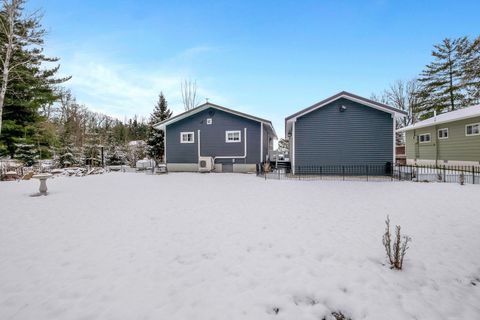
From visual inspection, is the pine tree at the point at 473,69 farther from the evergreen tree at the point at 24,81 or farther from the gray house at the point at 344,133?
the evergreen tree at the point at 24,81

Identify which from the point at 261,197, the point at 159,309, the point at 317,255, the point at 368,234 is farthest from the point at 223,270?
the point at 261,197

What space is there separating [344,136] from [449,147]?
1100 centimetres

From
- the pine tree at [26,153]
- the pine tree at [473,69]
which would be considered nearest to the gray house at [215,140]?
the pine tree at [26,153]

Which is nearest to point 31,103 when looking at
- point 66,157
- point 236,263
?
point 66,157

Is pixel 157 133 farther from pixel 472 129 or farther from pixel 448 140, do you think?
pixel 472 129

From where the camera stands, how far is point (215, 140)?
18516 mm

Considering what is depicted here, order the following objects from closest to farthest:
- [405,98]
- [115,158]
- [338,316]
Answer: [338,316]
[115,158]
[405,98]

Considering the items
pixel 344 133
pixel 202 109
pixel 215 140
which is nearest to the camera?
pixel 344 133

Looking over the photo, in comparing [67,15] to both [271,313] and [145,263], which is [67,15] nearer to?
[145,263]

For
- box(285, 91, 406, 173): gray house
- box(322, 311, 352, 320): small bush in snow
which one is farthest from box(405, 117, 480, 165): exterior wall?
box(322, 311, 352, 320): small bush in snow

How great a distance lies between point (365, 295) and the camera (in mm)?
2670

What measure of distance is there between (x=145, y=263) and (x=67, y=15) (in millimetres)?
17824

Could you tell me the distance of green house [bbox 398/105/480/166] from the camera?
51.3ft

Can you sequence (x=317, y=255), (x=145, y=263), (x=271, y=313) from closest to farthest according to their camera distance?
1. (x=271, y=313)
2. (x=145, y=263)
3. (x=317, y=255)
